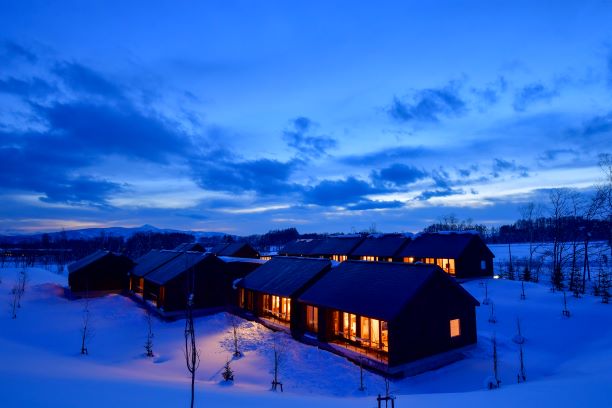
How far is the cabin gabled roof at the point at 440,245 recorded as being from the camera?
38.8m

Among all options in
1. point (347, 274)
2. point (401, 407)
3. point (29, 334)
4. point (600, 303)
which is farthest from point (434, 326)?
point (29, 334)

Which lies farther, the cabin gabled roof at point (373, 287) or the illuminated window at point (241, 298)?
the illuminated window at point (241, 298)

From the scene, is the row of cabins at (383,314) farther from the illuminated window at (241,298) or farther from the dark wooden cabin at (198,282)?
the dark wooden cabin at (198,282)

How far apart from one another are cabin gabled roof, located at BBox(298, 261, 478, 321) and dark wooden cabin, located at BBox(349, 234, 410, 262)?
21310mm

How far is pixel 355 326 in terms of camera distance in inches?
773

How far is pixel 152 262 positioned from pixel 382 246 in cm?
2794

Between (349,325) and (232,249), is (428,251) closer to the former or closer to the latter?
(349,325)

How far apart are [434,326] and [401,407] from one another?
799cm

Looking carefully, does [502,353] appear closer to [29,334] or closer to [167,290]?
[167,290]

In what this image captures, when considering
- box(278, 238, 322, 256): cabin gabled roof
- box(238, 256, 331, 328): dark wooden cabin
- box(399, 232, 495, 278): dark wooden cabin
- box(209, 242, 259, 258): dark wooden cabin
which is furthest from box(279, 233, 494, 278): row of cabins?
box(209, 242, 259, 258): dark wooden cabin

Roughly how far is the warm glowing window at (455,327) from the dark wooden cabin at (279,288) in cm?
893

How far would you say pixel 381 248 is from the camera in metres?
46.3

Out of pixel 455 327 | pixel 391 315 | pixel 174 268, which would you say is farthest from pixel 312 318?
pixel 174 268

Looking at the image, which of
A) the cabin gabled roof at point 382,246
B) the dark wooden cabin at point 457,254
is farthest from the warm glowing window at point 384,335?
the cabin gabled roof at point 382,246
